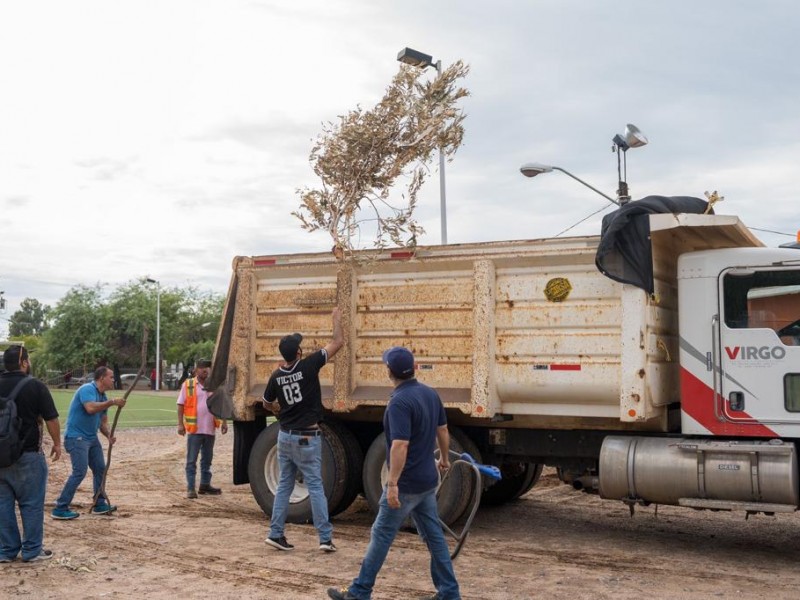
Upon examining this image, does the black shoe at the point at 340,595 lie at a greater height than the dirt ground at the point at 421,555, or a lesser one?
greater

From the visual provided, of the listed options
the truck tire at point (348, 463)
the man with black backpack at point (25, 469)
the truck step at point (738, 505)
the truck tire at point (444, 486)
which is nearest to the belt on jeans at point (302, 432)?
the truck tire at point (444, 486)

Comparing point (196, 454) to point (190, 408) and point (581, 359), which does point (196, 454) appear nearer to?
point (190, 408)

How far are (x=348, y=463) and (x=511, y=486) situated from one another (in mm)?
2325

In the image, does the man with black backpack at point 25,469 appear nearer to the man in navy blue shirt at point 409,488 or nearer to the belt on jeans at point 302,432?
the belt on jeans at point 302,432

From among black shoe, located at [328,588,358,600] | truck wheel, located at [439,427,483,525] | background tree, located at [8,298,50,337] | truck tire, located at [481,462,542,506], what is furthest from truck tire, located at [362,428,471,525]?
background tree, located at [8,298,50,337]

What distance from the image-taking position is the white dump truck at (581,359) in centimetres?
772

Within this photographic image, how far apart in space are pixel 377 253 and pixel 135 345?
208 ft

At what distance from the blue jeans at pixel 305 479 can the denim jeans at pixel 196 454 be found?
3385mm

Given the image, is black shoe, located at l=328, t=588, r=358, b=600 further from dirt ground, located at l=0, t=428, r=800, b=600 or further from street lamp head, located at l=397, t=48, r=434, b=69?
street lamp head, located at l=397, t=48, r=434, b=69

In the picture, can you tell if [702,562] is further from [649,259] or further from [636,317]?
[649,259]

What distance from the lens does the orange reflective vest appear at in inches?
442

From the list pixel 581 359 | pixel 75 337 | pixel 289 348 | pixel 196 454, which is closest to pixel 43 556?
pixel 289 348

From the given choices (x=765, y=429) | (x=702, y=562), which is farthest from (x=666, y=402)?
(x=702, y=562)

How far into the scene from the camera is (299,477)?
934 cm
